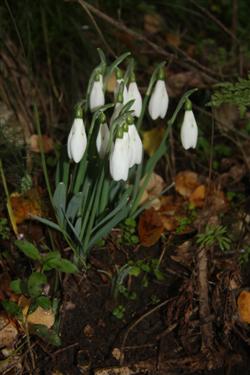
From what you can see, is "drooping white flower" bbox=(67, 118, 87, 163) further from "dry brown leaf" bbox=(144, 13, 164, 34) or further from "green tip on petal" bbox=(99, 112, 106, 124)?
"dry brown leaf" bbox=(144, 13, 164, 34)

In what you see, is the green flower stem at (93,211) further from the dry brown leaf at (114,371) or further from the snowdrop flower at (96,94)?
the dry brown leaf at (114,371)

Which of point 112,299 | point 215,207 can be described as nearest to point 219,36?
point 215,207

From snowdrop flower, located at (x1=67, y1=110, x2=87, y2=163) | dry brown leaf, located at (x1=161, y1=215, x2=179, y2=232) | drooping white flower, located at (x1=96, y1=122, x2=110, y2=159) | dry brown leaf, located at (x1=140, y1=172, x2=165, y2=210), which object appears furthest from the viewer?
dry brown leaf, located at (x1=140, y1=172, x2=165, y2=210)

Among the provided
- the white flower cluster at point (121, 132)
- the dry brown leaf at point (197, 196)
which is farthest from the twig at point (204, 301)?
the white flower cluster at point (121, 132)

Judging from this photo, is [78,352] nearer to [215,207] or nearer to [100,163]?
[100,163]

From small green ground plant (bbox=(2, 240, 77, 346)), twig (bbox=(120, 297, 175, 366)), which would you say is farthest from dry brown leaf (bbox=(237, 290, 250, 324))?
small green ground plant (bbox=(2, 240, 77, 346))

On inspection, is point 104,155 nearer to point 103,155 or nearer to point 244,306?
point 103,155

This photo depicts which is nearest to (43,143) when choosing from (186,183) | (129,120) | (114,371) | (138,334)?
(186,183)
